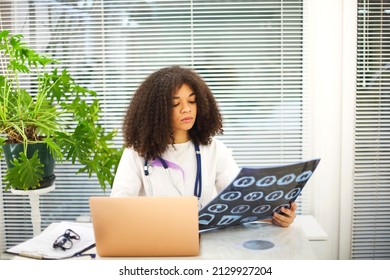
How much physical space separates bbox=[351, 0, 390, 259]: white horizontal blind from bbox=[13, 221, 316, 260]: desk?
1.07m

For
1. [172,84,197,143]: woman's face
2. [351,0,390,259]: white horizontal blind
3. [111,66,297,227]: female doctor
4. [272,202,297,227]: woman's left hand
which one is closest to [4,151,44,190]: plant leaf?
[111,66,297,227]: female doctor

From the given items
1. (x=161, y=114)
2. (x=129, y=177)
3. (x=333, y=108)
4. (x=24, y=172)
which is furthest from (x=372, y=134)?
(x=24, y=172)

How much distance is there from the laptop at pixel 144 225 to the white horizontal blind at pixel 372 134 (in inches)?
57.7

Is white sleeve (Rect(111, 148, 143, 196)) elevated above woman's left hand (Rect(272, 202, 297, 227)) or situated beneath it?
elevated above

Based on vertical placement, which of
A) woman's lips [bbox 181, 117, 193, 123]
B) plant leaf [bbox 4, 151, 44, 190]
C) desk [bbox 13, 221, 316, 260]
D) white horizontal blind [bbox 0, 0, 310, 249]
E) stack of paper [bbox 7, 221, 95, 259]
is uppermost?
white horizontal blind [bbox 0, 0, 310, 249]

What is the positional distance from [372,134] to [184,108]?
1212mm

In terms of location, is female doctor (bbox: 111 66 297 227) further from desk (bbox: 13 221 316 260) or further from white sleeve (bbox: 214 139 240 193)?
desk (bbox: 13 221 316 260)

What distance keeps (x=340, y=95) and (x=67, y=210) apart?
5.35 ft

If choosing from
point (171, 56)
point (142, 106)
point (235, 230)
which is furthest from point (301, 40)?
point (235, 230)

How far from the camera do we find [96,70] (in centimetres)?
236

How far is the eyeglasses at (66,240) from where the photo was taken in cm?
153

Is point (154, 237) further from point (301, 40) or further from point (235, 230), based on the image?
point (301, 40)

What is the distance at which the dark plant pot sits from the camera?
1.82 meters

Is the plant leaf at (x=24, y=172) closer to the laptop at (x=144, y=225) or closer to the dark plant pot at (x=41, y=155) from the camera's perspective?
the dark plant pot at (x=41, y=155)
